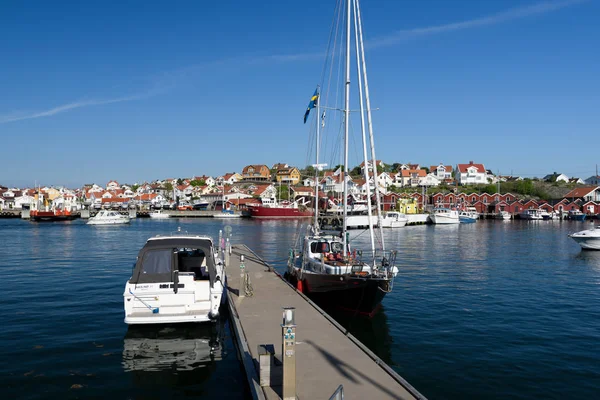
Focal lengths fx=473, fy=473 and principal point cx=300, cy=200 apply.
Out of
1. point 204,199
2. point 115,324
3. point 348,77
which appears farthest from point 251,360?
point 204,199

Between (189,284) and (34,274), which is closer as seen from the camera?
(189,284)

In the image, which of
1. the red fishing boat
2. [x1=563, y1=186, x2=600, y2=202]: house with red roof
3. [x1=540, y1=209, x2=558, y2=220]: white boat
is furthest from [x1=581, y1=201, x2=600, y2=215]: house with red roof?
the red fishing boat

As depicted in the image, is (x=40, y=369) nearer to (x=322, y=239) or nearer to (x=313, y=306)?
(x=313, y=306)

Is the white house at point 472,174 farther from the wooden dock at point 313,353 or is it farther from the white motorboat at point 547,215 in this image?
the wooden dock at point 313,353

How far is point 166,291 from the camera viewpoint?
1521 cm

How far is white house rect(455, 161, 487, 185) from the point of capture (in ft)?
506

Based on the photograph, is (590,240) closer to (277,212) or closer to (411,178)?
(277,212)

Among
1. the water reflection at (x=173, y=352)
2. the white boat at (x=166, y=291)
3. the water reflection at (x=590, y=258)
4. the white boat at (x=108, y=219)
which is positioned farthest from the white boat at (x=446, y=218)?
the white boat at (x=166, y=291)

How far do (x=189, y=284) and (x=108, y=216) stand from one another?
7604cm

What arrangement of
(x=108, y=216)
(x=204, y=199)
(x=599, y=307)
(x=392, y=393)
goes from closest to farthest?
(x=392, y=393) < (x=599, y=307) < (x=108, y=216) < (x=204, y=199)

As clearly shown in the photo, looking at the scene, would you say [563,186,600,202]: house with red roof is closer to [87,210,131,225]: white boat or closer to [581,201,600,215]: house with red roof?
[581,201,600,215]: house with red roof

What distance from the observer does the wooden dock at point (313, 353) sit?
9250mm

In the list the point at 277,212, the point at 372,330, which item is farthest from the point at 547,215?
the point at 372,330

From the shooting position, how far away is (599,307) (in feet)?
71.3
